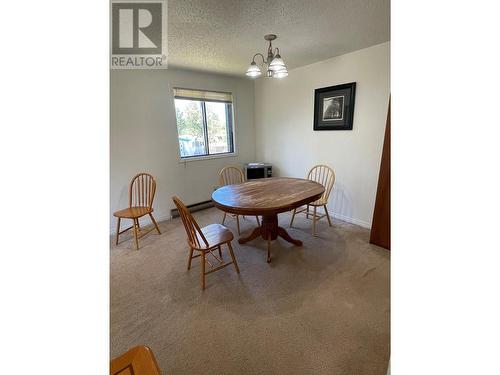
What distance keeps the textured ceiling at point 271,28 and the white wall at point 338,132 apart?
26 centimetres

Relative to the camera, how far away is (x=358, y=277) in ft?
7.40

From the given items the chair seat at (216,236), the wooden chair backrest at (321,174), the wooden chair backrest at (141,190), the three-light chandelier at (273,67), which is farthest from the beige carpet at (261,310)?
the three-light chandelier at (273,67)

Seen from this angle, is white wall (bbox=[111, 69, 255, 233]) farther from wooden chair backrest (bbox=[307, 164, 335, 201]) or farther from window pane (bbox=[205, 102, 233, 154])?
wooden chair backrest (bbox=[307, 164, 335, 201])

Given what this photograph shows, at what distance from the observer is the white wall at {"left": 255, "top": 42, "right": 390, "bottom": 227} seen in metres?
3.00

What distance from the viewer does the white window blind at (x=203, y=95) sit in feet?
12.5

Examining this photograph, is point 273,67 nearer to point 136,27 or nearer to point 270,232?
point 136,27

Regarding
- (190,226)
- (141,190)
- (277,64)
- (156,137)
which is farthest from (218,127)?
(190,226)

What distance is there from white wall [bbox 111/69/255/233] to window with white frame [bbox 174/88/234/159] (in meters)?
0.14

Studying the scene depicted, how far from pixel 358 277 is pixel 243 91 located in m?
3.74

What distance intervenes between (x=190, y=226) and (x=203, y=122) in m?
2.67

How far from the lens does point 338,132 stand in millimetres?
3455
